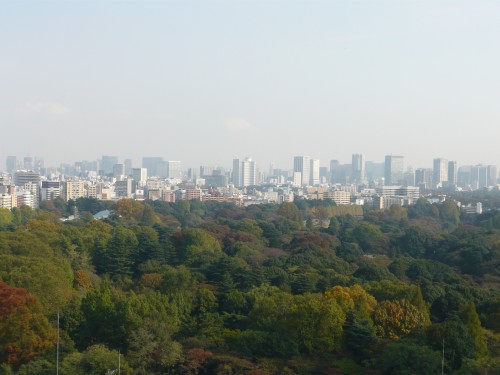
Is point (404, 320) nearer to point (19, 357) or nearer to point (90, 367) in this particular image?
point (90, 367)

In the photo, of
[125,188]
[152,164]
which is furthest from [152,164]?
[125,188]

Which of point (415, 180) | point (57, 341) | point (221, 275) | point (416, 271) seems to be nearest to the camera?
point (57, 341)

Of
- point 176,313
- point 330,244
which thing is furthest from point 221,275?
point 330,244

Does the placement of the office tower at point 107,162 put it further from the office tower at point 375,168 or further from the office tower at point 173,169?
the office tower at point 375,168

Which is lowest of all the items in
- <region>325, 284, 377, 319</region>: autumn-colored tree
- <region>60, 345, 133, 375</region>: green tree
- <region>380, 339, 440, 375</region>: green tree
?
<region>60, 345, 133, 375</region>: green tree

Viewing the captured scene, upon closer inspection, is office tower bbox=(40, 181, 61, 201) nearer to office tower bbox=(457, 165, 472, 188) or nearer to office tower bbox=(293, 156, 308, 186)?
office tower bbox=(293, 156, 308, 186)

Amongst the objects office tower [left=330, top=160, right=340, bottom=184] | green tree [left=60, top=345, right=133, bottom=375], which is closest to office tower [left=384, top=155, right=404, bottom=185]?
office tower [left=330, top=160, right=340, bottom=184]

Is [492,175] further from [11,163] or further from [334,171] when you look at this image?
[11,163]
